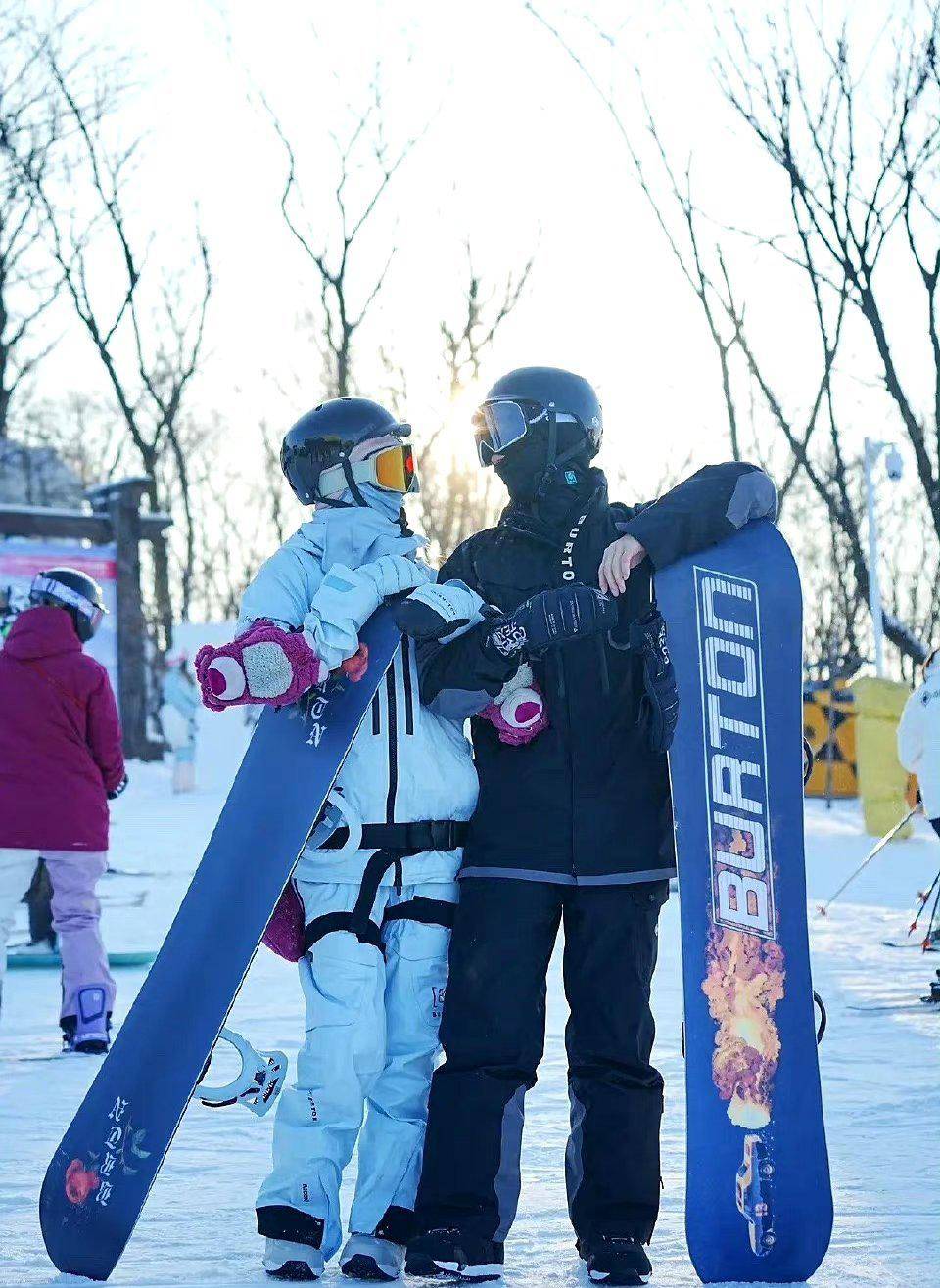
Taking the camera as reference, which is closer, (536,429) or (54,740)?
(536,429)

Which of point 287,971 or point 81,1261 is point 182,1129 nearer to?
point 81,1261

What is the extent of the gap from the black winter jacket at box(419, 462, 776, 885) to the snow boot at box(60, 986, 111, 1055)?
9.14 ft

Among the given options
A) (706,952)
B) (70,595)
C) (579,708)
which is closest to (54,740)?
(70,595)

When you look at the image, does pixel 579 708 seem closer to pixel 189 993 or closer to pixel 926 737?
pixel 189 993

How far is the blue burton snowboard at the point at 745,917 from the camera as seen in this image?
121 inches

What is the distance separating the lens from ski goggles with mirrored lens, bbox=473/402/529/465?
3447 millimetres

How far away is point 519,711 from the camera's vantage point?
326 cm

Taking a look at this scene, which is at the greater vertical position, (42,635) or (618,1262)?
(42,635)

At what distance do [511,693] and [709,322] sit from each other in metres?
13.0

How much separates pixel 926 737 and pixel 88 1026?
3.30 m

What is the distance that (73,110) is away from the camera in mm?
19125

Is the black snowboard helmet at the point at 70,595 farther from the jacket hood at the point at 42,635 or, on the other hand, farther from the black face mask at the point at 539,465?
the black face mask at the point at 539,465

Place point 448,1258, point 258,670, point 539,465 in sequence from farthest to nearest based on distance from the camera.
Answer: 1. point 539,465
2. point 258,670
3. point 448,1258

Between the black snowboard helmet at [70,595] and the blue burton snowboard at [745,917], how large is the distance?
3131 millimetres
